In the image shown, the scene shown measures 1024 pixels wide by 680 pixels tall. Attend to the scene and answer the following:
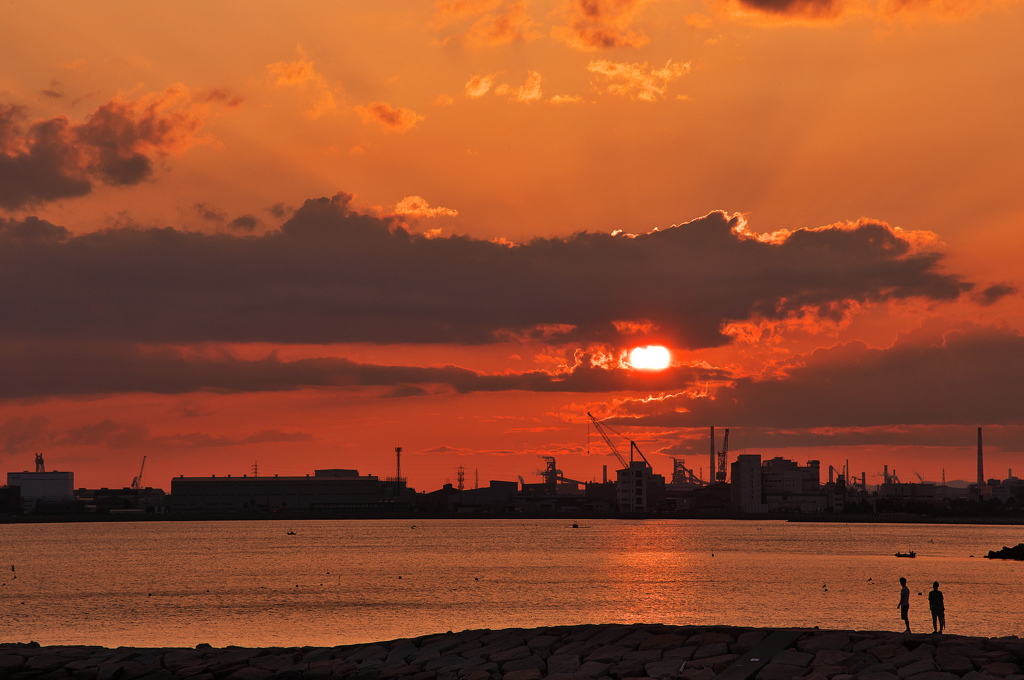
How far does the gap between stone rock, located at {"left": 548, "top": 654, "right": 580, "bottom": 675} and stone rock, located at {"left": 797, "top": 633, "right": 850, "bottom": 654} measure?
8.52 meters

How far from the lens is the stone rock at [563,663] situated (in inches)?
1630

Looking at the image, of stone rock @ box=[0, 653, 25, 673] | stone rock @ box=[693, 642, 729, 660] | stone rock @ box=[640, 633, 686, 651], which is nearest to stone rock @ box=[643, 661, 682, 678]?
stone rock @ box=[693, 642, 729, 660]

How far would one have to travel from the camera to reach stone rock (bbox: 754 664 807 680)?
121 ft

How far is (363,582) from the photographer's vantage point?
109250mm

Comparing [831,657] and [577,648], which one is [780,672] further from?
[577,648]

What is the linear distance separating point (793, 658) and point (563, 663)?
351 inches

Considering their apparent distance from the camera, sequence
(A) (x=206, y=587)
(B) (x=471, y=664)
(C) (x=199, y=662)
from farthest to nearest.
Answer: (A) (x=206, y=587) < (C) (x=199, y=662) < (B) (x=471, y=664)

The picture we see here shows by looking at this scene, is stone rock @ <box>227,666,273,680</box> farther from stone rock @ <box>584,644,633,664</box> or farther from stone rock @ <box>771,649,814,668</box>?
stone rock @ <box>771,649,814,668</box>

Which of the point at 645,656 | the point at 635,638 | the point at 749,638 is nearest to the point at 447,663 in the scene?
the point at 635,638

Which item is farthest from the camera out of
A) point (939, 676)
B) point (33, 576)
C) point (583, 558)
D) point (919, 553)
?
Result: point (919, 553)

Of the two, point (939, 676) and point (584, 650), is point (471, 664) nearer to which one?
point (584, 650)

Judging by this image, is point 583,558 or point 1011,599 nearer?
point 1011,599

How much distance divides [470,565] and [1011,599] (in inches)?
2661

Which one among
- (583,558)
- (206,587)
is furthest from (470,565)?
(206,587)
